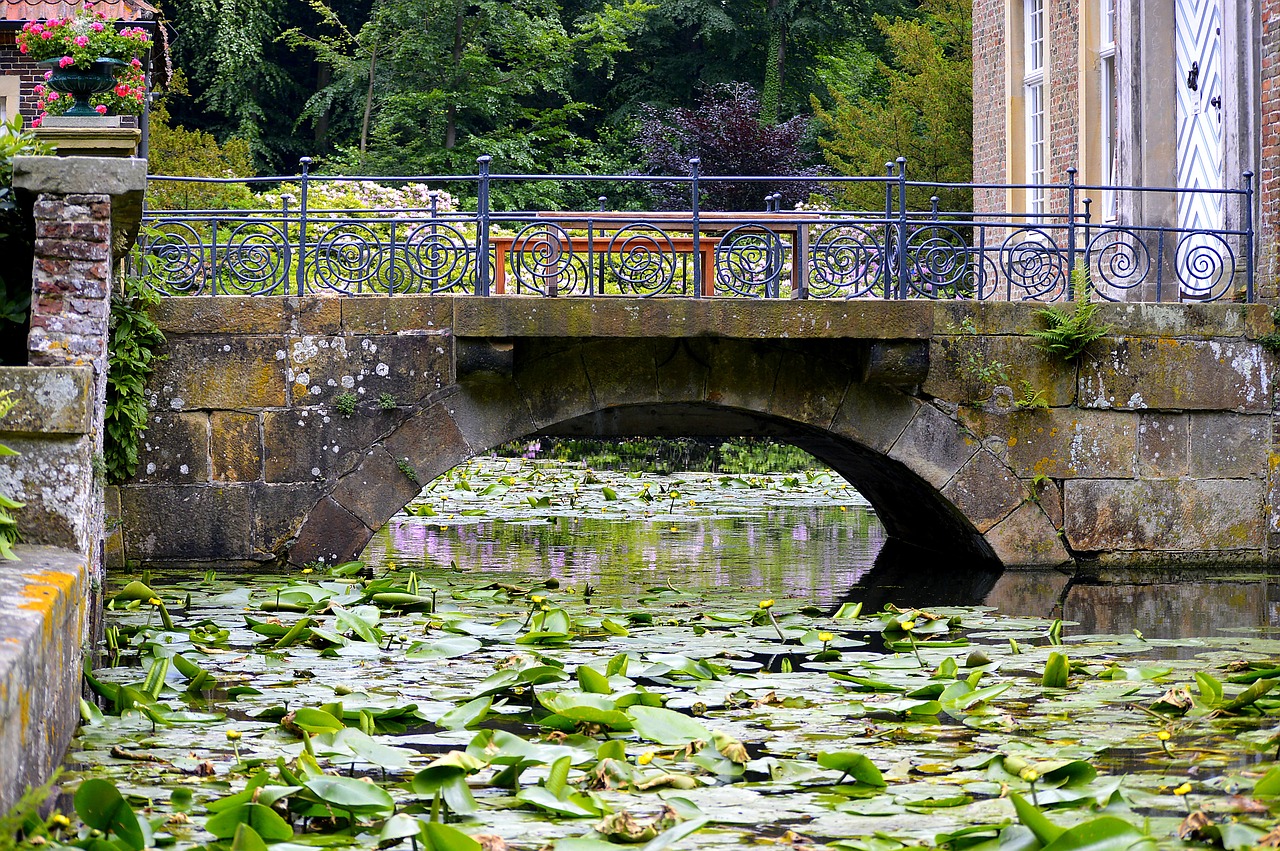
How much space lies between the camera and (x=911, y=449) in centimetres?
882

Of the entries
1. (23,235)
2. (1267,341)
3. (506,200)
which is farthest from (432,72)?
(23,235)

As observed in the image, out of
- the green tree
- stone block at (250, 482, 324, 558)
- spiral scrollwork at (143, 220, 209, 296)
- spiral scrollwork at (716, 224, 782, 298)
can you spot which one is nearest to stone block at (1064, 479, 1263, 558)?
spiral scrollwork at (716, 224, 782, 298)

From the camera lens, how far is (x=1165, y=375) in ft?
29.2

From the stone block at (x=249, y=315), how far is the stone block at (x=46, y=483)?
3833mm

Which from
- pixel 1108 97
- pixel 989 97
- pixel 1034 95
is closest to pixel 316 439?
pixel 1108 97

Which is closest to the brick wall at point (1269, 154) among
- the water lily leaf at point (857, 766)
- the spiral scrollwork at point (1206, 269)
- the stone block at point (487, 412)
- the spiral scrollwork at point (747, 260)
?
the spiral scrollwork at point (1206, 269)

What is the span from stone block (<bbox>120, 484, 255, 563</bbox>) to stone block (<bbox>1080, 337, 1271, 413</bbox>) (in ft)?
16.2

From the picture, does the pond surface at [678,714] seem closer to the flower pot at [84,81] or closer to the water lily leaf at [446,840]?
the water lily leaf at [446,840]

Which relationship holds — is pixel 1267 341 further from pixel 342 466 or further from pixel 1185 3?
pixel 342 466

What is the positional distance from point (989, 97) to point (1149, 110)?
173 inches

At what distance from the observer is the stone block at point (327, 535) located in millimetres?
8344

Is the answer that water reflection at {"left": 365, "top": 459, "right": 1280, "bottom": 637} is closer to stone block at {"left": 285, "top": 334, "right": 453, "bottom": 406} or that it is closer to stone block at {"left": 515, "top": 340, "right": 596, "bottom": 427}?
stone block at {"left": 515, "top": 340, "right": 596, "bottom": 427}

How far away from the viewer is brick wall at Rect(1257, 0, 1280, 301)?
29.7 feet

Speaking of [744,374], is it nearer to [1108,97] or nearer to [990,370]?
[990,370]
